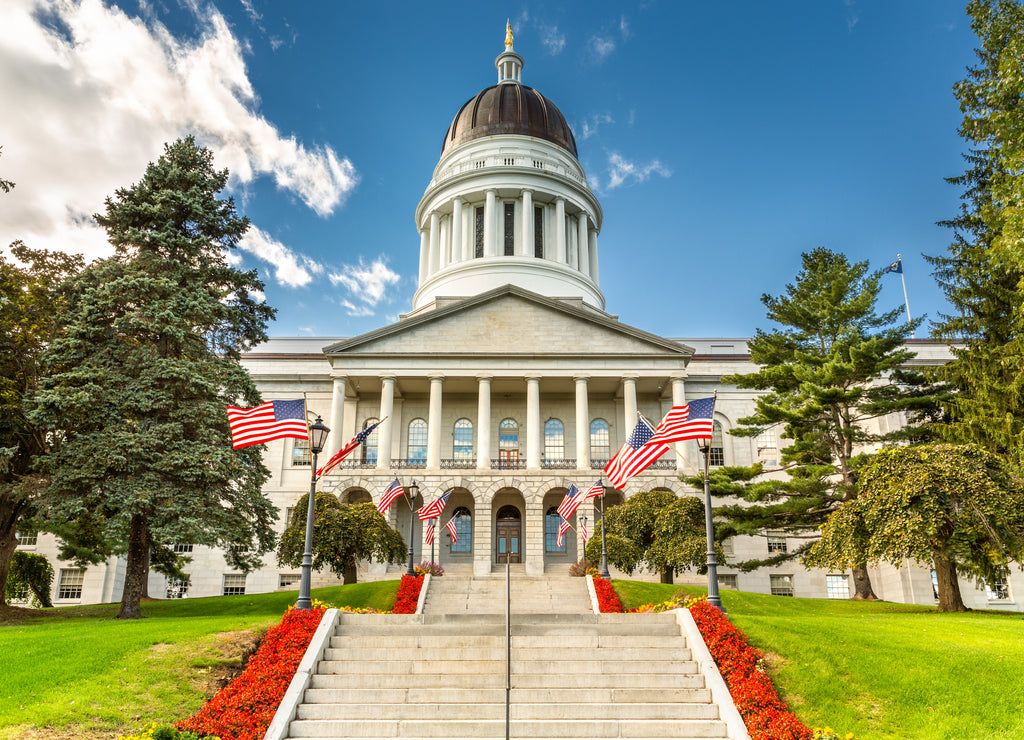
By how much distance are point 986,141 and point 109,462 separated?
90.5 ft

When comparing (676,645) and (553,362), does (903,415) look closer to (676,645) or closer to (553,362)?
(553,362)

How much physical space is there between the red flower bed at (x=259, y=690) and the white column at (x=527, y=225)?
38.2 metres

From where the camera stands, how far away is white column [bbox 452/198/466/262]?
5213cm

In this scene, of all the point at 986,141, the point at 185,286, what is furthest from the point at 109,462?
the point at 986,141

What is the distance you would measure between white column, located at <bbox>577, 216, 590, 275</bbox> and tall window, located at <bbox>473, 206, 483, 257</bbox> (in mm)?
7115

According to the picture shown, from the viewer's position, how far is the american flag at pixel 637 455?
20172mm

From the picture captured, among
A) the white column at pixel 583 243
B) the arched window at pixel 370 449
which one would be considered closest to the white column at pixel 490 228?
the white column at pixel 583 243

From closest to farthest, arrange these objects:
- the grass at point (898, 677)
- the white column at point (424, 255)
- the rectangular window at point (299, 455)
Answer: the grass at point (898, 677) < the rectangular window at point (299, 455) < the white column at point (424, 255)

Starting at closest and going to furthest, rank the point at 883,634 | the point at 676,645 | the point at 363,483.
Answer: the point at 676,645 < the point at 883,634 < the point at 363,483

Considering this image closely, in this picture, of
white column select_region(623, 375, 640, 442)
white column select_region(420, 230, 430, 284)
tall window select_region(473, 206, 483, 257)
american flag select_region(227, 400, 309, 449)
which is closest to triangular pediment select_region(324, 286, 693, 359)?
white column select_region(623, 375, 640, 442)

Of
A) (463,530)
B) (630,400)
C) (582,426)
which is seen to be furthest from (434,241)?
(463,530)

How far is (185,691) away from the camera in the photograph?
1293 cm

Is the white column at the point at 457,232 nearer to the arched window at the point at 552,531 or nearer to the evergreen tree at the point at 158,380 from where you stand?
the arched window at the point at 552,531

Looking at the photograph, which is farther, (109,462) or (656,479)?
(656,479)
